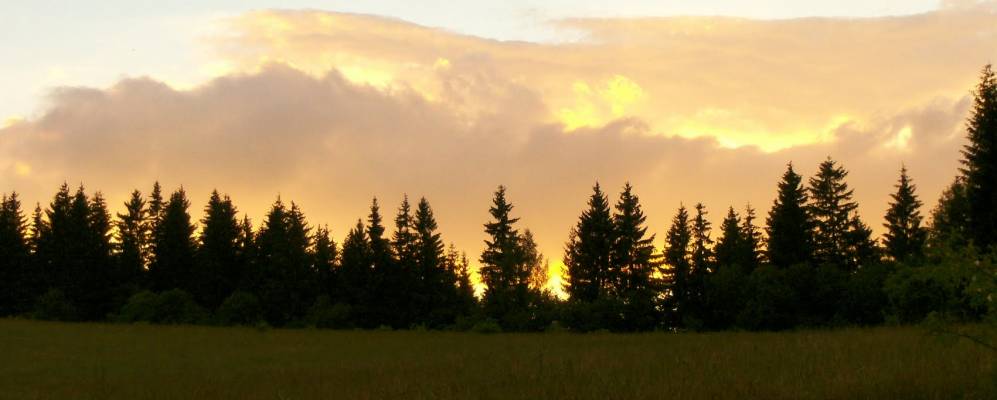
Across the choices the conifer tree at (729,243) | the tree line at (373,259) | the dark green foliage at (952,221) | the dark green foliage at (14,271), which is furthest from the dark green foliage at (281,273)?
the dark green foliage at (952,221)

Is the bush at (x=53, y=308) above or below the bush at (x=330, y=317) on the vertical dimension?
above

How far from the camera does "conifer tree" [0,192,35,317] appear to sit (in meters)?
81.4

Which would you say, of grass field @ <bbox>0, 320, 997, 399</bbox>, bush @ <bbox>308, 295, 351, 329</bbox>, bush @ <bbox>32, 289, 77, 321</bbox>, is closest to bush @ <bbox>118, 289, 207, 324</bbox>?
bush @ <bbox>308, 295, 351, 329</bbox>

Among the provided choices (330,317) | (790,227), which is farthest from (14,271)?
(790,227)

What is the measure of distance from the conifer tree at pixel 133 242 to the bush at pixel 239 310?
18.2m

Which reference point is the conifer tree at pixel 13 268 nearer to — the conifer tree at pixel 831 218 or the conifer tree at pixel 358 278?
the conifer tree at pixel 358 278

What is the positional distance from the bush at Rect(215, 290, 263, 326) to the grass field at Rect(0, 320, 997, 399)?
31.0m

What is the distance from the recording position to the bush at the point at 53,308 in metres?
68.4

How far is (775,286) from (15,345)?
39.7 m

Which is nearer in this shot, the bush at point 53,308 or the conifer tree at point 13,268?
the bush at point 53,308

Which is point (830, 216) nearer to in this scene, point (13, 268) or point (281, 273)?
point (281, 273)

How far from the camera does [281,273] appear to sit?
3083 inches

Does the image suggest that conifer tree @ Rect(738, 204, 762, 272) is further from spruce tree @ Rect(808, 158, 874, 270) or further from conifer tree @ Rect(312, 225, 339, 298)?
conifer tree @ Rect(312, 225, 339, 298)

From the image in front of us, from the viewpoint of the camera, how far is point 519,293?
61.6 m
